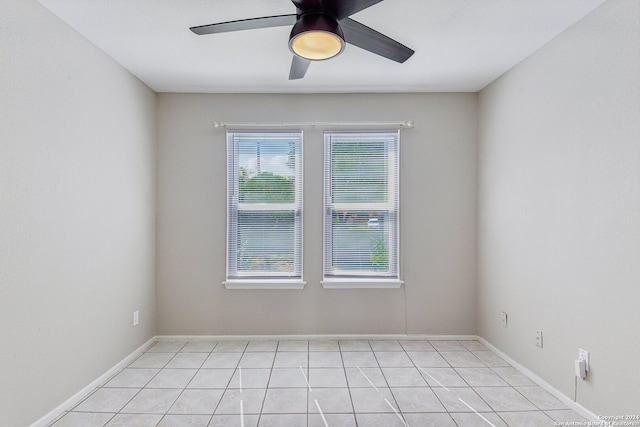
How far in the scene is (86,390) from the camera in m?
2.35

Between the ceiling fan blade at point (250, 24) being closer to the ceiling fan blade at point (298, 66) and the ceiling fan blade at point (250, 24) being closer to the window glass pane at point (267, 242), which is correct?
the ceiling fan blade at point (298, 66)

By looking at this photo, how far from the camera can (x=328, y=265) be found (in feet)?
11.2

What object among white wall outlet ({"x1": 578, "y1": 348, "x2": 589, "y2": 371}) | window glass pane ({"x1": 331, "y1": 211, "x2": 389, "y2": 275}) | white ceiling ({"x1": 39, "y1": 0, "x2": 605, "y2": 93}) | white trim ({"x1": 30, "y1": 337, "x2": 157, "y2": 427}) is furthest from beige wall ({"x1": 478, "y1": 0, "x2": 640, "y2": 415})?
white trim ({"x1": 30, "y1": 337, "x2": 157, "y2": 427})

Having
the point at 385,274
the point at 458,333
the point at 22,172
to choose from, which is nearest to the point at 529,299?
the point at 458,333

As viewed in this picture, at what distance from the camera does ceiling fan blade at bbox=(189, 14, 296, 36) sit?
1.69m

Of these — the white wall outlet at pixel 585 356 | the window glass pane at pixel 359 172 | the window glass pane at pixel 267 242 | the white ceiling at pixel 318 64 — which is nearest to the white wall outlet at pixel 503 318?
the white wall outlet at pixel 585 356

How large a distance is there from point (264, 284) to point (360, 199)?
4.24 ft

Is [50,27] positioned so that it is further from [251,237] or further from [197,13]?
[251,237]

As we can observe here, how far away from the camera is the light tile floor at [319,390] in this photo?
6.78 feet

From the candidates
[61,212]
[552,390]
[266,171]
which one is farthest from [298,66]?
[552,390]

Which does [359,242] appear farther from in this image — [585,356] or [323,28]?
[323,28]

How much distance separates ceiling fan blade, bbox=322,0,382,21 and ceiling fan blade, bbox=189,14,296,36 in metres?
0.21

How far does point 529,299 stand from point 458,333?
99 centimetres

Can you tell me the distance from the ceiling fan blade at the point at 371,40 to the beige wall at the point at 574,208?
45.3 inches
